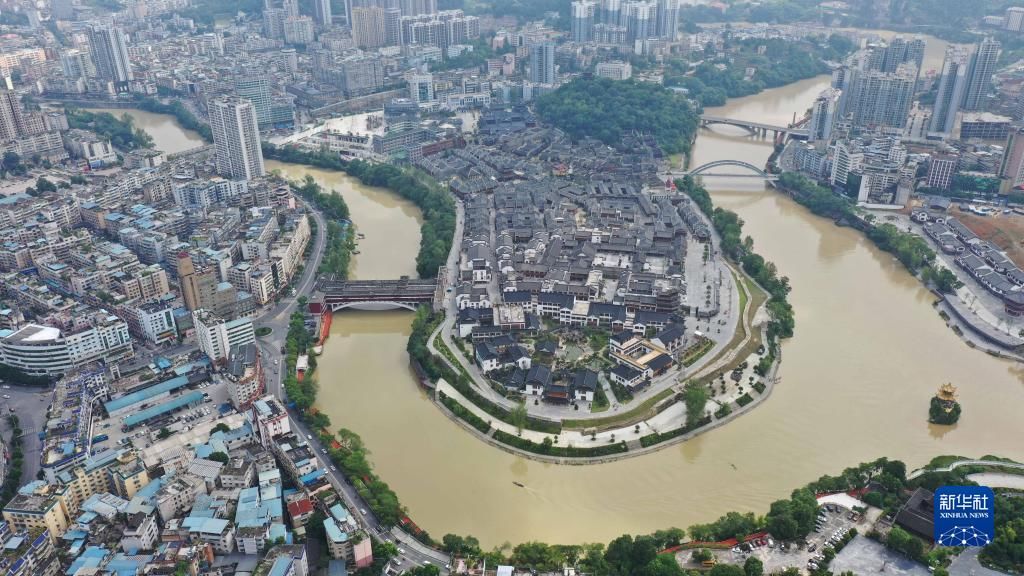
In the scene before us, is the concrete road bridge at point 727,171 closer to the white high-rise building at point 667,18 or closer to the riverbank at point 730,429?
the riverbank at point 730,429

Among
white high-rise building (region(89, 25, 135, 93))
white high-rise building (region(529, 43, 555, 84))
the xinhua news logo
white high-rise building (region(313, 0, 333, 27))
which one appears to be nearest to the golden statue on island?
the xinhua news logo

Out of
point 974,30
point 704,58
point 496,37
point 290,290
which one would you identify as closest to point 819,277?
point 290,290

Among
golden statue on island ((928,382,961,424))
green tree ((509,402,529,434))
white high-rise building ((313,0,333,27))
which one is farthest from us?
white high-rise building ((313,0,333,27))

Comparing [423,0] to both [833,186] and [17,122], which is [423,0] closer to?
[17,122]

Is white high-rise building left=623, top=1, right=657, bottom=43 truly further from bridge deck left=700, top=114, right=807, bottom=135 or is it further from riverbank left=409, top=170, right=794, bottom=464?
riverbank left=409, top=170, right=794, bottom=464

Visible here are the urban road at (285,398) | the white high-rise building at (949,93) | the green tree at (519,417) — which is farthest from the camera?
the white high-rise building at (949,93)

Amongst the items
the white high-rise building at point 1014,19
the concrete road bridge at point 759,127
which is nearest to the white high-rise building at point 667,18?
the concrete road bridge at point 759,127
